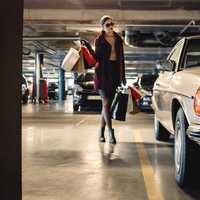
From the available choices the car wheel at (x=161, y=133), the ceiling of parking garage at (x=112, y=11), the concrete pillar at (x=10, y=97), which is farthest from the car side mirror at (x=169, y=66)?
the ceiling of parking garage at (x=112, y=11)

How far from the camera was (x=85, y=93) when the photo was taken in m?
17.4

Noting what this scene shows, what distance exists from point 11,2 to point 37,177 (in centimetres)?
316

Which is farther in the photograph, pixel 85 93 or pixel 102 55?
pixel 85 93

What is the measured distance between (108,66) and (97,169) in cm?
266

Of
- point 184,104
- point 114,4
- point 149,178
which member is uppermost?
point 114,4

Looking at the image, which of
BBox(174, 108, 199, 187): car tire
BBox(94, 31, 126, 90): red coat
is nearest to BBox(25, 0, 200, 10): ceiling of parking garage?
BBox(94, 31, 126, 90): red coat

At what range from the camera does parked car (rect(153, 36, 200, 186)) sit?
14.0ft

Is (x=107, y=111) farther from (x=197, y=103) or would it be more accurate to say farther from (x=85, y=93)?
(x=85, y=93)

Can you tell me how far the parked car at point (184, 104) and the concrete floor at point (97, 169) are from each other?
274 millimetres

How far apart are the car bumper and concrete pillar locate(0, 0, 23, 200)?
6.95 feet

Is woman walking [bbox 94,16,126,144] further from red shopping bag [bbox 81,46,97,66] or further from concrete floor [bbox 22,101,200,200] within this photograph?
concrete floor [bbox 22,101,200,200]

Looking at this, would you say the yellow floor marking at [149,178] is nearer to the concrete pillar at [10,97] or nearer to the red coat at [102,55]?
the red coat at [102,55]

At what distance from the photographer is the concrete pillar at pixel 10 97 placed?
2207 mm

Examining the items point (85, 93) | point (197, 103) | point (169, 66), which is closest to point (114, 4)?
point (85, 93)
